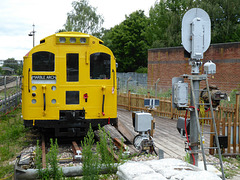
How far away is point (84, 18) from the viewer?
52.2 metres

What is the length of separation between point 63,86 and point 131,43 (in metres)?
40.7

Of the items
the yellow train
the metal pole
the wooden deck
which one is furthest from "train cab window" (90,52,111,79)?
the metal pole

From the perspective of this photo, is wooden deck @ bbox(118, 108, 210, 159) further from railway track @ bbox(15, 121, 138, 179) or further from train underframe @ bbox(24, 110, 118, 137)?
train underframe @ bbox(24, 110, 118, 137)

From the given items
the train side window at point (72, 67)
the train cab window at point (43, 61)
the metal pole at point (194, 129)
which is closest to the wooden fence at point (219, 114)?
the metal pole at point (194, 129)

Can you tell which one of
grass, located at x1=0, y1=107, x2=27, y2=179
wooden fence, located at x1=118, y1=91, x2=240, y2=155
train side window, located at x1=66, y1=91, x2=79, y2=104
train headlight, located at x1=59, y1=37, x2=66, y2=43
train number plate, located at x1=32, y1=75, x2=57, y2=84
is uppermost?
train headlight, located at x1=59, y1=37, x2=66, y2=43

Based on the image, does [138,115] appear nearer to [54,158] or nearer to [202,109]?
[202,109]

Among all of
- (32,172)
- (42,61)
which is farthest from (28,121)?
(32,172)

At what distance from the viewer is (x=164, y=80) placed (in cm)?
2658

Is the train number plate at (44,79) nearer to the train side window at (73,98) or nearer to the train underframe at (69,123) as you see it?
the train side window at (73,98)

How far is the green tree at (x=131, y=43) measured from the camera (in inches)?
1938

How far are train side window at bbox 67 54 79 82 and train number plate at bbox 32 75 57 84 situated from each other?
0.46m

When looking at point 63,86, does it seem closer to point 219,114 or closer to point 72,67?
point 72,67

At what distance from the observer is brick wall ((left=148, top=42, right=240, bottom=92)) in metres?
20.2

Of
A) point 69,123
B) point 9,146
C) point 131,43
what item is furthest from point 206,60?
point 131,43
